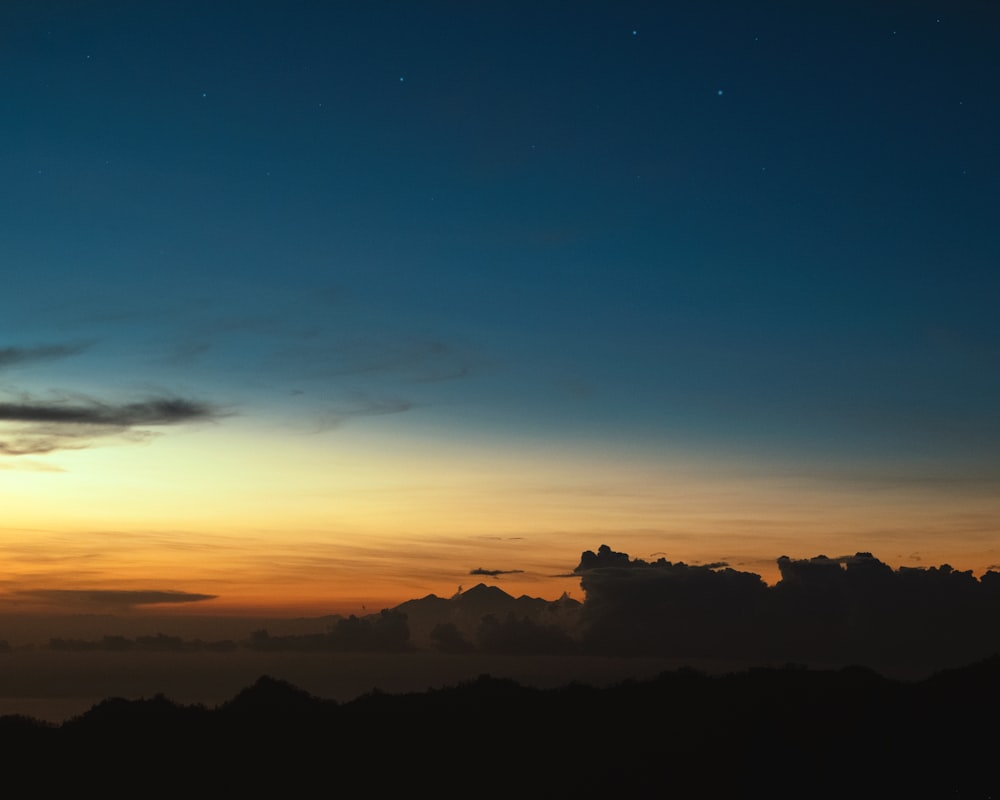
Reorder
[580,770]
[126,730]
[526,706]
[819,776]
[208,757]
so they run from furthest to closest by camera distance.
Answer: [526,706], [126,730], [208,757], [580,770], [819,776]

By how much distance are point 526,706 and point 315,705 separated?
23180 mm

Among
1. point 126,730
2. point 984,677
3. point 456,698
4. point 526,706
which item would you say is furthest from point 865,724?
point 126,730

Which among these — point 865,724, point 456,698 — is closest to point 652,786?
point 865,724

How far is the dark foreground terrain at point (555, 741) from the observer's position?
9150 cm

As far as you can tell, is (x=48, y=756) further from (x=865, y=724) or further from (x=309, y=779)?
(x=865, y=724)

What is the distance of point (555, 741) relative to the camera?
105875 millimetres

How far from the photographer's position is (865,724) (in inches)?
4003

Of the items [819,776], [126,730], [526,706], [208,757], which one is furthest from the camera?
[526,706]

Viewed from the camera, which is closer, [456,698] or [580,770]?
[580,770]

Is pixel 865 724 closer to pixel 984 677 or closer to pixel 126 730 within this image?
pixel 984 677

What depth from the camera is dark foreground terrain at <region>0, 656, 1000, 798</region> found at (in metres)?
91.5

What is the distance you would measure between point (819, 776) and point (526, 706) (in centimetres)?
3760

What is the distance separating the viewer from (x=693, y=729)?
10662 centimetres

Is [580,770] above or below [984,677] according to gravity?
below
